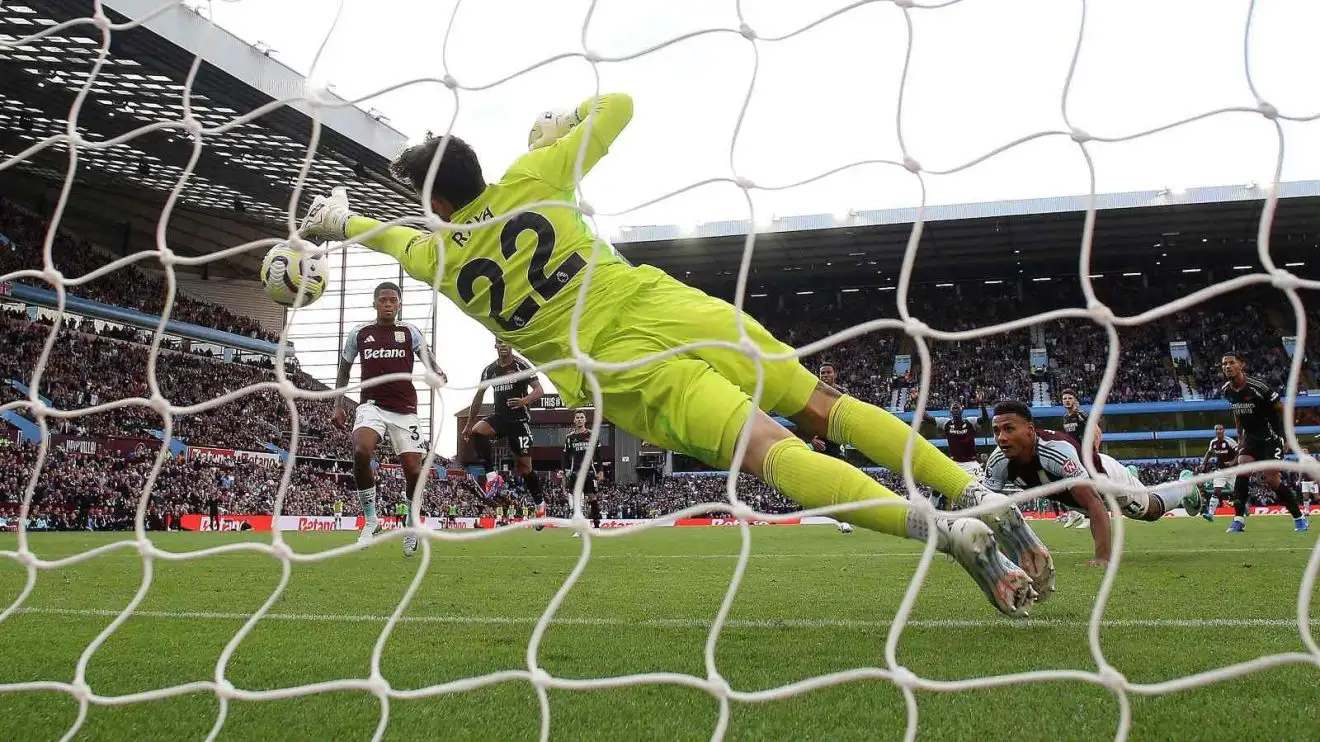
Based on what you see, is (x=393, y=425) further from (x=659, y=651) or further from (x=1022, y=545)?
(x=1022, y=545)

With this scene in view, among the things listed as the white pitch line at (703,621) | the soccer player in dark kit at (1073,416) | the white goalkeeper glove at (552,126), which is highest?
the white goalkeeper glove at (552,126)

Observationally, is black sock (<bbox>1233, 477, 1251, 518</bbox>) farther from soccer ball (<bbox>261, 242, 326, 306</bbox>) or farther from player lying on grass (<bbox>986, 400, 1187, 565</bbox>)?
soccer ball (<bbox>261, 242, 326, 306</bbox>)

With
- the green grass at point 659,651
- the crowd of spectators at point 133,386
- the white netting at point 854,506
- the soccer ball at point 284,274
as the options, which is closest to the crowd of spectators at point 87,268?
the crowd of spectators at point 133,386

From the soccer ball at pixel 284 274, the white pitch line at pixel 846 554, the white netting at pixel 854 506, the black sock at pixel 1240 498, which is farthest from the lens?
the black sock at pixel 1240 498

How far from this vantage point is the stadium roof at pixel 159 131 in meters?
17.8

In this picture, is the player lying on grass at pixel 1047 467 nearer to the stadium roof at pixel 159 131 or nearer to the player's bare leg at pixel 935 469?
the player's bare leg at pixel 935 469

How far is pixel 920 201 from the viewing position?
2.26 meters

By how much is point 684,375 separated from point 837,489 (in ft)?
1.87

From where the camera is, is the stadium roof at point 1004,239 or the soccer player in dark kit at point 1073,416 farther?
the stadium roof at point 1004,239

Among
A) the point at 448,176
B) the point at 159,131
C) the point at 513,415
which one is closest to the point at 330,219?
the point at 448,176

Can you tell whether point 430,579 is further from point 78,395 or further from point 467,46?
point 78,395

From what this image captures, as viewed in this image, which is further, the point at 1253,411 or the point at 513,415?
the point at 513,415

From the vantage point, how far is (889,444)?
309cm

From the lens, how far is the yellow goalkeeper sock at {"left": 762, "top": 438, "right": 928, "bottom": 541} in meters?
2.48
